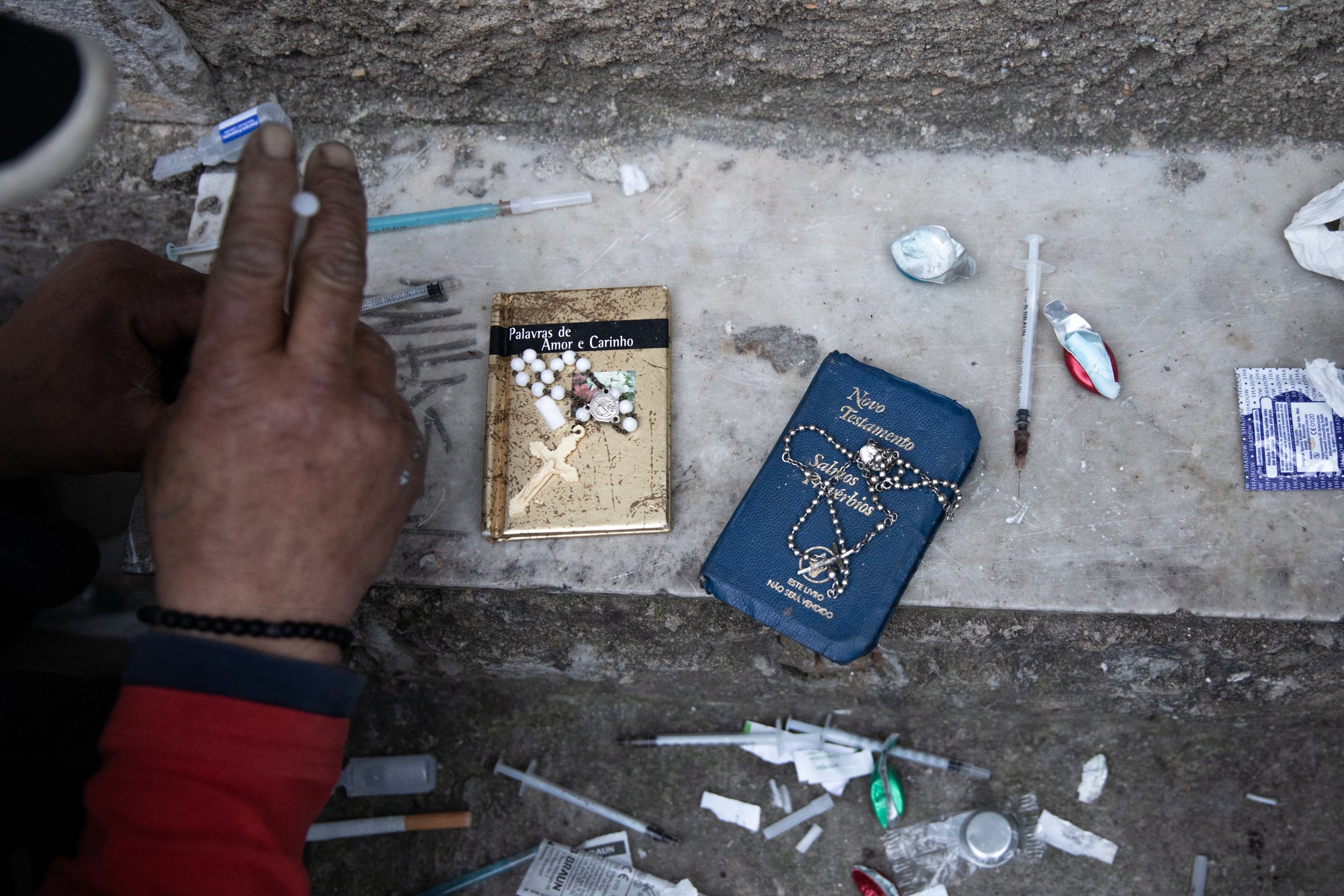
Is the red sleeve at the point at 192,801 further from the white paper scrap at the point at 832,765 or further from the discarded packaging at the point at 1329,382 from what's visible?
the discarded packaging at the point at 1329,382

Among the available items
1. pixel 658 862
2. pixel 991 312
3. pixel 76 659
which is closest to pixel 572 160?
pixel 991 312

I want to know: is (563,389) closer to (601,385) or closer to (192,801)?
(601,385)

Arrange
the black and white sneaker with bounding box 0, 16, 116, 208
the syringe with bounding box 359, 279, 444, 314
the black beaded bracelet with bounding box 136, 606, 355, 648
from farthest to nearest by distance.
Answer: the syringe with bounding box 359, 279, 444, 314 < the black beaded bracelet with bounding box 136, 606, 355, 648 < the black and white sneaker with bounding box 0, 16, 116, 208

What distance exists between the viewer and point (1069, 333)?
157 cm

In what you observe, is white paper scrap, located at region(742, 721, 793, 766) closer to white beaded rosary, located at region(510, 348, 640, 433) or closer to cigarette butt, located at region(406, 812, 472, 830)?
cigarette butt, located at region(406, 812, 472, 830)

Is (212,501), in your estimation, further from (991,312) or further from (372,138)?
(991,312)

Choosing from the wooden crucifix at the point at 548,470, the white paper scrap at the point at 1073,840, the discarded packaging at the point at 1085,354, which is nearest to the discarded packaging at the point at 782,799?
the white paper scrap at the point at 1073,840

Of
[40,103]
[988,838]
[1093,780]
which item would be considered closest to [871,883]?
[988,838]

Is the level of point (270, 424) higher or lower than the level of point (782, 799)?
higher

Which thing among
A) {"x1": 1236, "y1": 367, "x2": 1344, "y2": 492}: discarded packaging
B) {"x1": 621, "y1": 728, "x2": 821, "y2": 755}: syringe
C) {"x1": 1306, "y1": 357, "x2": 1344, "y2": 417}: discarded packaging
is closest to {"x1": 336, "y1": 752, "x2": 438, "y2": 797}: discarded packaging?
{"x1": 621, "y1": 728, "x2": 821, "y2": 755}: syringe

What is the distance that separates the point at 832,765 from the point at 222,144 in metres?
1.95

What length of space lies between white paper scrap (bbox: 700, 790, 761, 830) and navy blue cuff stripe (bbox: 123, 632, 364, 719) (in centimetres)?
110

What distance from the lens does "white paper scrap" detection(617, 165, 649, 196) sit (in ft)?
5.83

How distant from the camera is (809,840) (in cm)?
187
